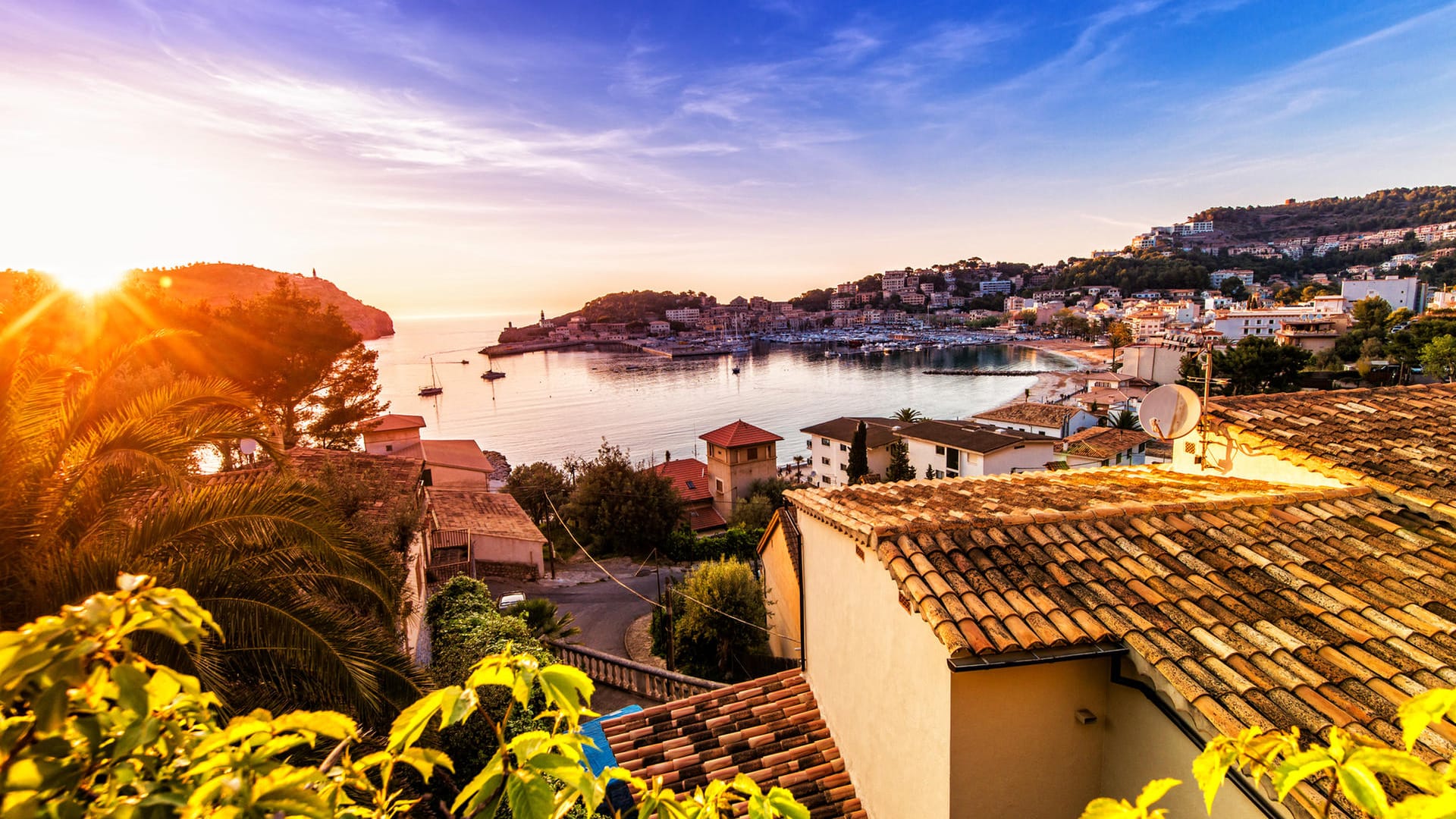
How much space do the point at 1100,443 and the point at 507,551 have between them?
26.1 meters

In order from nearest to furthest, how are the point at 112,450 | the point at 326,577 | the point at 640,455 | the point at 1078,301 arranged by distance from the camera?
the point at 112,450 → the point at 326,577 → the point at 640,455 → the point at 1078,301

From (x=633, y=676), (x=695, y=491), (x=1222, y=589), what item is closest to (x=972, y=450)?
(x=695, y=491)

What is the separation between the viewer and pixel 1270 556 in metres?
3.22

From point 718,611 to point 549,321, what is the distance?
16784cm

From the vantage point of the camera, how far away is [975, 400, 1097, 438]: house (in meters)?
34.7

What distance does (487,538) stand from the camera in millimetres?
17609

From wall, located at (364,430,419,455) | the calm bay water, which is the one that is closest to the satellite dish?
wall, located at (364,430,419,455)

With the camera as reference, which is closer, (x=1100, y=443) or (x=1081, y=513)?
(x=1081, y=513)

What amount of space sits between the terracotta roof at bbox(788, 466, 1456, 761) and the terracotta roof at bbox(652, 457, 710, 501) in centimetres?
2599

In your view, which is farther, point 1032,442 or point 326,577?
point 1032,442

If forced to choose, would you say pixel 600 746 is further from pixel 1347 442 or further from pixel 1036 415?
pixel 1036 415

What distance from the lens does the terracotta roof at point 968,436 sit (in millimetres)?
29438

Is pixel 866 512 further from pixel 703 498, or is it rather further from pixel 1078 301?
pixel 1078 301

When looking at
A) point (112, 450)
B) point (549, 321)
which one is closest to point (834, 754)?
point (112, 450)
